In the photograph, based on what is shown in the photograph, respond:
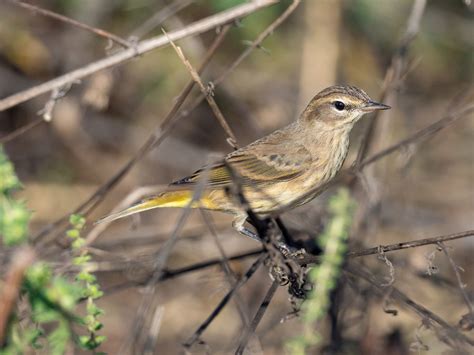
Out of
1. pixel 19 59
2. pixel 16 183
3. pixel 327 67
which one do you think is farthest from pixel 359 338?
pixel 19 59

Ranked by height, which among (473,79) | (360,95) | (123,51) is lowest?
(123,51)

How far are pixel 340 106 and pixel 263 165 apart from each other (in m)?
0.60

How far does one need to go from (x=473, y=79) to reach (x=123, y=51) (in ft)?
15.4

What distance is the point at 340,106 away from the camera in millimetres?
4945

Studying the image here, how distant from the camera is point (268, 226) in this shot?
3014 millimetres

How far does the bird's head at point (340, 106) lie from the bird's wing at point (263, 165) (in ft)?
0.83

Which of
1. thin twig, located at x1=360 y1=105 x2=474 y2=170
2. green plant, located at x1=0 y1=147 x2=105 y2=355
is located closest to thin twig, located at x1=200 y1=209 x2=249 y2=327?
green plant, located at x1=0 y1=147 x2=105 y2=355

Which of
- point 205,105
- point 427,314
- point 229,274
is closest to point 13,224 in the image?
point 229,274

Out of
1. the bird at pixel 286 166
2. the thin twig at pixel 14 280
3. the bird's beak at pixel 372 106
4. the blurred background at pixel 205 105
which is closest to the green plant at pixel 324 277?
the thin twig at pixel 14 280

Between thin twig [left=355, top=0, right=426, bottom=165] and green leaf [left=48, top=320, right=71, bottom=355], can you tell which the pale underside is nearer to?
thin twig [left=355, top=0, right=426, bottom=165]

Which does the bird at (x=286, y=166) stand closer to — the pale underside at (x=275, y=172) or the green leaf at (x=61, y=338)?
the pale underside at (x=275, y=172)

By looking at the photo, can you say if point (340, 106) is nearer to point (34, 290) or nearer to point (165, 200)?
point (165, 200)

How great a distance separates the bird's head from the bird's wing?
0.25 metres

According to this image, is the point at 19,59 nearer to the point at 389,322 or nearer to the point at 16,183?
the point at 389,322
